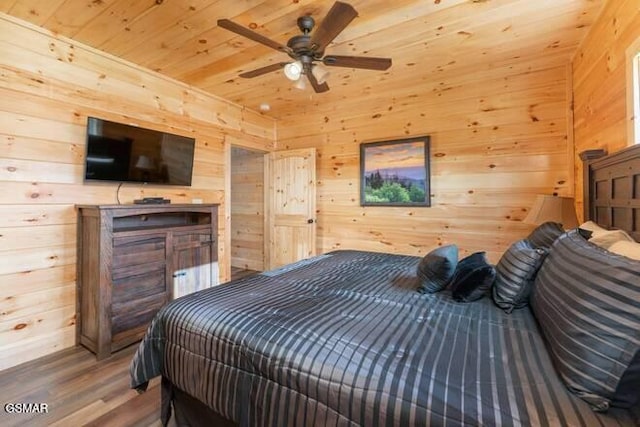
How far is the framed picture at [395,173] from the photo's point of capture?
144 inches

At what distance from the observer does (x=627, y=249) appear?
1.22 meters

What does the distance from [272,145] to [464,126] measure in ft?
9.14

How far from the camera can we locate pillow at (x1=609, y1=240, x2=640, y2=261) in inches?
45.1

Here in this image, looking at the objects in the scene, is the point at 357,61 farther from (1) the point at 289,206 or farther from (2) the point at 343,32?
(1) the point at 289,206

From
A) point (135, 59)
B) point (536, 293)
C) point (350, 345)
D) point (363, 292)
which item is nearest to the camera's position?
point (350, 345)

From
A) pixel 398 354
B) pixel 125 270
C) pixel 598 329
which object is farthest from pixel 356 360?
pixel 125 270

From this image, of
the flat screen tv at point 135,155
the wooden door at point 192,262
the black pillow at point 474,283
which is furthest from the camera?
the wooden door at point 192,262

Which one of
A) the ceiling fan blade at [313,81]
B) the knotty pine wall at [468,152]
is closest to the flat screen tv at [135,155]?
the ceiling fan blade at [313,81]

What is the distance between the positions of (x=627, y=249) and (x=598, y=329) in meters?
0.60

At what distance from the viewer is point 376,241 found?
4004mm

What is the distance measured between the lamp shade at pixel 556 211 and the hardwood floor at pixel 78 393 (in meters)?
3.16

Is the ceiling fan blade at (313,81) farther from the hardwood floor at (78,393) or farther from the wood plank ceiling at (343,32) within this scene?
the hardwood floor at (78,393)

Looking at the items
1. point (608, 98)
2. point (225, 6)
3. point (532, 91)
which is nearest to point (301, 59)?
point (225, 6)

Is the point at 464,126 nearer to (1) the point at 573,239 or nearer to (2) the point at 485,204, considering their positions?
(2) the point at 485,204
